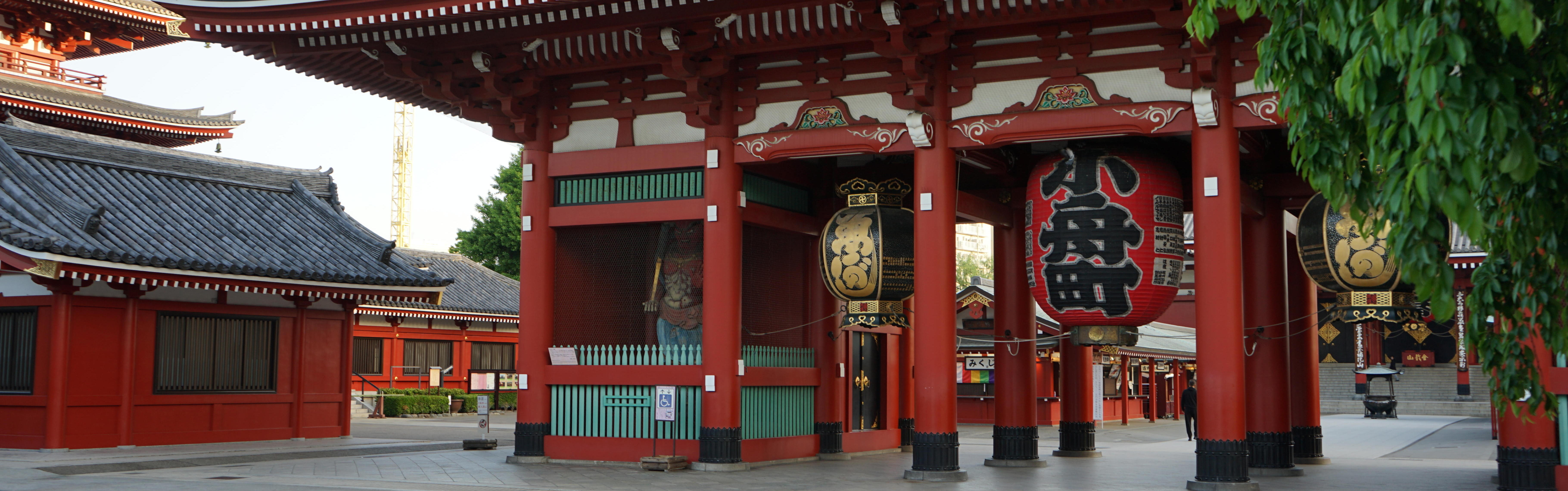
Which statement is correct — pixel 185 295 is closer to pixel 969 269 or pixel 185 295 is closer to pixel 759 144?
pixel 759 144

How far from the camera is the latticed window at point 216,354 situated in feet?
Result: 59.0

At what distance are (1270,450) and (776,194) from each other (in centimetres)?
715

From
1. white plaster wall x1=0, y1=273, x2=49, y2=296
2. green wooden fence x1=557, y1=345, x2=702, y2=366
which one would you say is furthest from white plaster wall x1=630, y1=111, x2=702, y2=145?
white plaster wall x1=0, y1=273, x2=49, y2=296

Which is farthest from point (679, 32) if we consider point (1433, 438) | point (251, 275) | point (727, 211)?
point (1433, 438)

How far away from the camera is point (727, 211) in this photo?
14.9 m

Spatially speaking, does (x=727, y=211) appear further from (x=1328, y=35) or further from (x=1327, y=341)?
(x=1327, y=341)

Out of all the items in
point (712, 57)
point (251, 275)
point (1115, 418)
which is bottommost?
point (1115, 418)

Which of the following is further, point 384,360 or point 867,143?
point 384,360

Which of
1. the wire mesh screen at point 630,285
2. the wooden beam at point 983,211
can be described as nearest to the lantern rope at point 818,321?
the wire mesh screen at point 630,285

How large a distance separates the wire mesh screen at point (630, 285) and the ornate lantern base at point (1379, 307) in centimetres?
769

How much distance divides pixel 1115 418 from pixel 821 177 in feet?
62.1

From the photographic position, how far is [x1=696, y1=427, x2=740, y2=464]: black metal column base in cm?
1484

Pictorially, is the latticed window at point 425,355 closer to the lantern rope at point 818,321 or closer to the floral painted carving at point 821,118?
the lantern rope at point 818,321

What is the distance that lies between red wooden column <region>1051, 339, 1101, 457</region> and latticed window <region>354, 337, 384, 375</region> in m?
21.5
